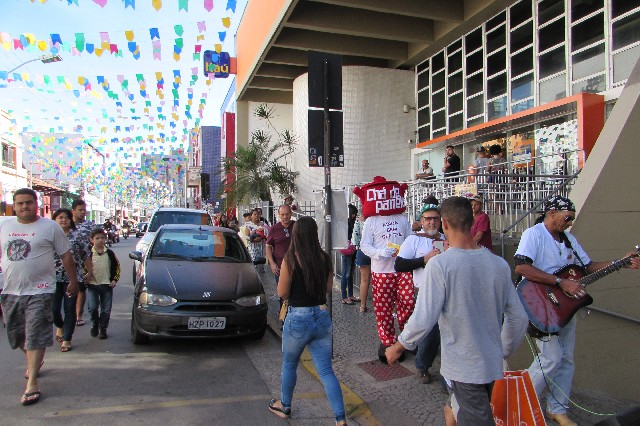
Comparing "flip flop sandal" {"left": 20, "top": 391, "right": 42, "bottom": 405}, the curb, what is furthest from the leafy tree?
"flip flop sandal" {"left": 20, "top": 391, "right": 42, "bottom": 405}

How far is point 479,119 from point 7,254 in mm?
13225

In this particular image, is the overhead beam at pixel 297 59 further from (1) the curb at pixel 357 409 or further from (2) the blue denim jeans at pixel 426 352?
(1) the curb at pixel 357 409

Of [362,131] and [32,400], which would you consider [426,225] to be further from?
[362,131]

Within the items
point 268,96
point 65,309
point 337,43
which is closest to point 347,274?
point 65,309

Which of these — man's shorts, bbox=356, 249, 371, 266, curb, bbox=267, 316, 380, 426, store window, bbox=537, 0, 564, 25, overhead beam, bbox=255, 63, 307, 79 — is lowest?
curb, bbox=267, 316, 380, 426

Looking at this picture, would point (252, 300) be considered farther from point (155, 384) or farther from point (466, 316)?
point (466, 316)

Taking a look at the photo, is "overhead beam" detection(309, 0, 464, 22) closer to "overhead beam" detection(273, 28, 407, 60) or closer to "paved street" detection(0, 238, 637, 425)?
"overhead beam" detection(273, 28, 407, 60)

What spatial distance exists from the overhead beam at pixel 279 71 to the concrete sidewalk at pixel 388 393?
1730cm

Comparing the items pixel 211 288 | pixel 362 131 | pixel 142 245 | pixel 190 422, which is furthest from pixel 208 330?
pixel 362 131

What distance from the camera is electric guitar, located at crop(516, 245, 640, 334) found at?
3438 mm

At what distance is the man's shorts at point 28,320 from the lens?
4289 mm

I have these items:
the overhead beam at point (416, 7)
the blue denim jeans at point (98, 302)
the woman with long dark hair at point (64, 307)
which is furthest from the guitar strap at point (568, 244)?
the overhead beam at point (416, 7)

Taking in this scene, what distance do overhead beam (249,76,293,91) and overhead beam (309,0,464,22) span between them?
9790mm

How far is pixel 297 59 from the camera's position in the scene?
64.8ft
